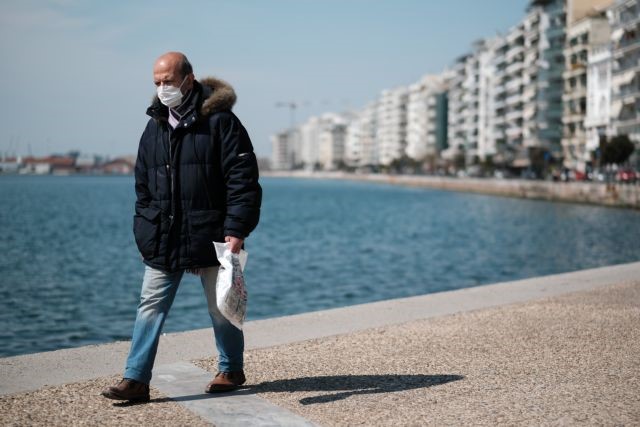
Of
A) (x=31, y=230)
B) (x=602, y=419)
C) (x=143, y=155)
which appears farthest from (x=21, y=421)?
(x=31, y=230)

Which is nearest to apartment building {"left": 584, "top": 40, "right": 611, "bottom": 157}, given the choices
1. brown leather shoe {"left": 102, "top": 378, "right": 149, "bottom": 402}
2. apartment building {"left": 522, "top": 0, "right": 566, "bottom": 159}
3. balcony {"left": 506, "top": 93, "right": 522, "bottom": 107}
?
apartment building {"left": 522, "top": 0, "right": 566, "bottom": 159}

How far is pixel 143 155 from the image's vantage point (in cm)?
555

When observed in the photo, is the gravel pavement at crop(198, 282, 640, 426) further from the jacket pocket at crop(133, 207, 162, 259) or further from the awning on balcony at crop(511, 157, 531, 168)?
the awning on balcony at crop(511, 157, 531, 168)

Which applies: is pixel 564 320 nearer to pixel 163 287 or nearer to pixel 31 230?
pixel 163 287

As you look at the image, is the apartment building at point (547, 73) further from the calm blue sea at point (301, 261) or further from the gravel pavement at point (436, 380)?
the gravel pavement at point (436, 380)

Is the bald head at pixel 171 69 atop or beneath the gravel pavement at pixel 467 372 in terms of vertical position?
atop

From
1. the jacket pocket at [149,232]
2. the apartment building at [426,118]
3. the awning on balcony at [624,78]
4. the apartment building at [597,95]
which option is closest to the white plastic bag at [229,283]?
the jacket pocket at [149,232]

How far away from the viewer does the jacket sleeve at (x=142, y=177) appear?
555 cm

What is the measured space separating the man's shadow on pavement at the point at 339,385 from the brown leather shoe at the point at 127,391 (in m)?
0.14

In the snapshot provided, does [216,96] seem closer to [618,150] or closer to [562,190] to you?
[618,150]

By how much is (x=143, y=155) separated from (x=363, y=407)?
2.11 metres

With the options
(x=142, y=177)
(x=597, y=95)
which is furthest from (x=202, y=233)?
(x=597, y=95)

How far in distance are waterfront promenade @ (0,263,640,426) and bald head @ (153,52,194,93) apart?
6.50 feet

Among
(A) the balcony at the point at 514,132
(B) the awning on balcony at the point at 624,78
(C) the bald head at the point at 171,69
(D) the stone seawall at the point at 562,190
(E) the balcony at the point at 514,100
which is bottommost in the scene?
(D) the stone seawall at the point at 562,190
